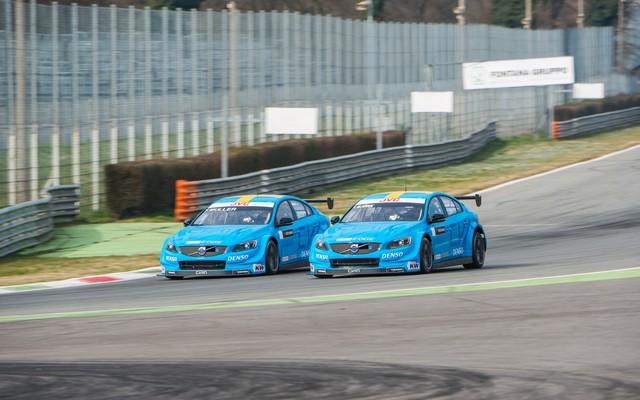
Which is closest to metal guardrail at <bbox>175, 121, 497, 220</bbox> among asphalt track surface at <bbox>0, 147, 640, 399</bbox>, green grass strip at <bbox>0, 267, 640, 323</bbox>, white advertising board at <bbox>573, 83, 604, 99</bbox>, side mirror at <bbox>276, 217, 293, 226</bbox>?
side mirror at <bbox>276, 217, 293, 226</bbox>

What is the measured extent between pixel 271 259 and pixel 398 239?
2657 mm

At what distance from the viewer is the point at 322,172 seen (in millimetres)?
35625

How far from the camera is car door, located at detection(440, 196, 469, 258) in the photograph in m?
17.8

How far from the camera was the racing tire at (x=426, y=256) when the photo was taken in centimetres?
1681

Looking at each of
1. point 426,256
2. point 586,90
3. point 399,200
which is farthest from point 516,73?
point 426,256

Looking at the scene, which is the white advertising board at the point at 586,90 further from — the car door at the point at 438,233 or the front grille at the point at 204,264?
the front grille at the point at 204,264

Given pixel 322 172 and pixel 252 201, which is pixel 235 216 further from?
pixel 322 172

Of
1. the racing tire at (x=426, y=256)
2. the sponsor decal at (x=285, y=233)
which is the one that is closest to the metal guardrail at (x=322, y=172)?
the sponsor decal at (x=285, y=233)

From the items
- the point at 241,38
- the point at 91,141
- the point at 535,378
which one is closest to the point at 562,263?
the point at 535,378

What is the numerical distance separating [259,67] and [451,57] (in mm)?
17760

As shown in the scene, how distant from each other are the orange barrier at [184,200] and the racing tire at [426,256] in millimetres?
12022

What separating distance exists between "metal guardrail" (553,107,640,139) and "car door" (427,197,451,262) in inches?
1472

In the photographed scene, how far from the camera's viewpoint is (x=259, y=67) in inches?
1550

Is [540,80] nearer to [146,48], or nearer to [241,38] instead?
[241,38]
